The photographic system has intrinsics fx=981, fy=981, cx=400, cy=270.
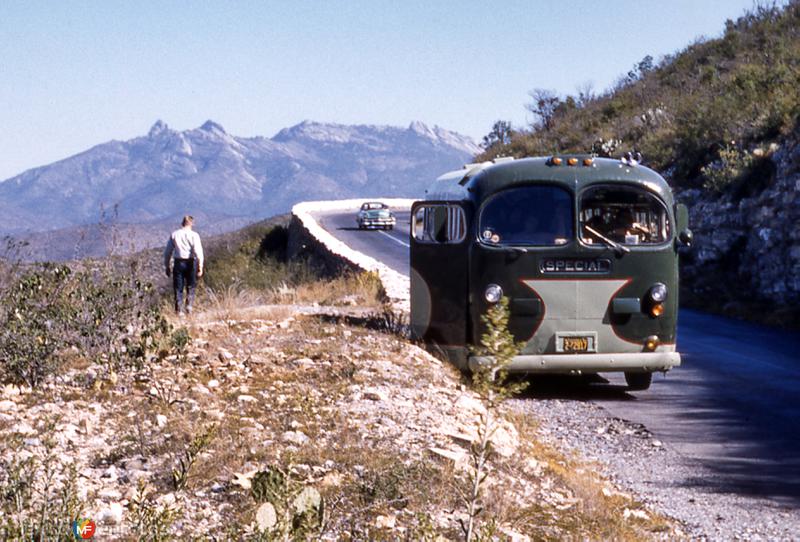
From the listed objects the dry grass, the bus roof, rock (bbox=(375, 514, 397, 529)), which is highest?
the bus roof

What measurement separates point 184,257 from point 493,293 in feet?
22.8

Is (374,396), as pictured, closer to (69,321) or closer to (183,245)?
(69,321)

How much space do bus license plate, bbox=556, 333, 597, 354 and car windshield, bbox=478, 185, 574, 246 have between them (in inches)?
46.7

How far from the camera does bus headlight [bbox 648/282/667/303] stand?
11102 millimetres

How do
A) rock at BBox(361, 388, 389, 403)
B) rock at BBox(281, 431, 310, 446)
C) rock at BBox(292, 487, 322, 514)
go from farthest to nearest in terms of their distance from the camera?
1. rock at BBox(361, 388, 389, 403)
2. rock at BBox(281, 431, 310, 446)
3. rock at BBox(292, 487, 322, 514)

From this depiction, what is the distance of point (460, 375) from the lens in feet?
37.4

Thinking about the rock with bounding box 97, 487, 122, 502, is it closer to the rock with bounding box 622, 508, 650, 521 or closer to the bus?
the rock with bounding box 622, 508, 650, 521

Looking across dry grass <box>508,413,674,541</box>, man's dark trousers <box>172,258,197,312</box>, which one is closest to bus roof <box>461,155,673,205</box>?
dry grass <box>508,413,674,541</box>

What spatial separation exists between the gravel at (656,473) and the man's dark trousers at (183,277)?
7141mm

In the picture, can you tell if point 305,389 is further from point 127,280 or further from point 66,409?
point 127,280

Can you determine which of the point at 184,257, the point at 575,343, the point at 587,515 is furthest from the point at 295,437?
the point at 184,257

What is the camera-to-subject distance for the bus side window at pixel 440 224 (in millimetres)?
11570

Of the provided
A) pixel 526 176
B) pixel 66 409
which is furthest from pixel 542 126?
pixel 66 409

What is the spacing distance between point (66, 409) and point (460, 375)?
473 cm
